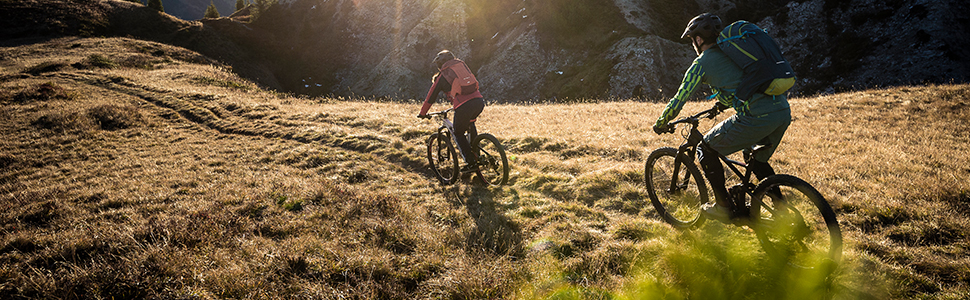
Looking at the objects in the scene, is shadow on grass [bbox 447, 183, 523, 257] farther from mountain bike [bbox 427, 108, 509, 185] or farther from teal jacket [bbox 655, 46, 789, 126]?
teal jacket [bbox 655, 46, 789, 126]

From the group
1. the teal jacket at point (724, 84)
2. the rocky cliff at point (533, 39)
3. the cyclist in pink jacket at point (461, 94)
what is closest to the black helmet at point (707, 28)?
the teal jacket at point (724, 84)

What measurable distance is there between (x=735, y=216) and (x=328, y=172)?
29.5 feet

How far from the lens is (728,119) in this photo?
4.39m

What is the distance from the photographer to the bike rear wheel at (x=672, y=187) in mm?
5492

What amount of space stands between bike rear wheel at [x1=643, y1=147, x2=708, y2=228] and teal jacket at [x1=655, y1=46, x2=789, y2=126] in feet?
3.72

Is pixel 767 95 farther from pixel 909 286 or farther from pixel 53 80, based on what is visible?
pixel 53 80

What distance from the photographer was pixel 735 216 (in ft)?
→ 14.8

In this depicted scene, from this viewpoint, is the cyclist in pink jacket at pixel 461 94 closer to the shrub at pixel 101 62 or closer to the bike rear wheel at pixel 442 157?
the bike rear wheel at pixel 442 157

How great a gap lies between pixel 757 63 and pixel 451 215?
4876 millimetres

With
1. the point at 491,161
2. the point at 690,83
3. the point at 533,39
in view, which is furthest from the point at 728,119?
the point at 533,39

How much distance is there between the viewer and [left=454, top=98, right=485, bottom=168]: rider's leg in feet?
24.6

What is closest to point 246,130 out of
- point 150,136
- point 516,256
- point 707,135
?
point 150,136

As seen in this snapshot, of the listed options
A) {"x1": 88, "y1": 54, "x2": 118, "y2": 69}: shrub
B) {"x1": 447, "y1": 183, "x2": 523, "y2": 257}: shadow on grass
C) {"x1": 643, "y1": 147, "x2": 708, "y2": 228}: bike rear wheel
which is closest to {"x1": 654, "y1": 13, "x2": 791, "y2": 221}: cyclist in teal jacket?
{"x1": 643, "y1": 147, "x2": 708, "y2": 228}: bike rear wheel

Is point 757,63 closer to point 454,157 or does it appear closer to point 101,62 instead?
point 454,157
